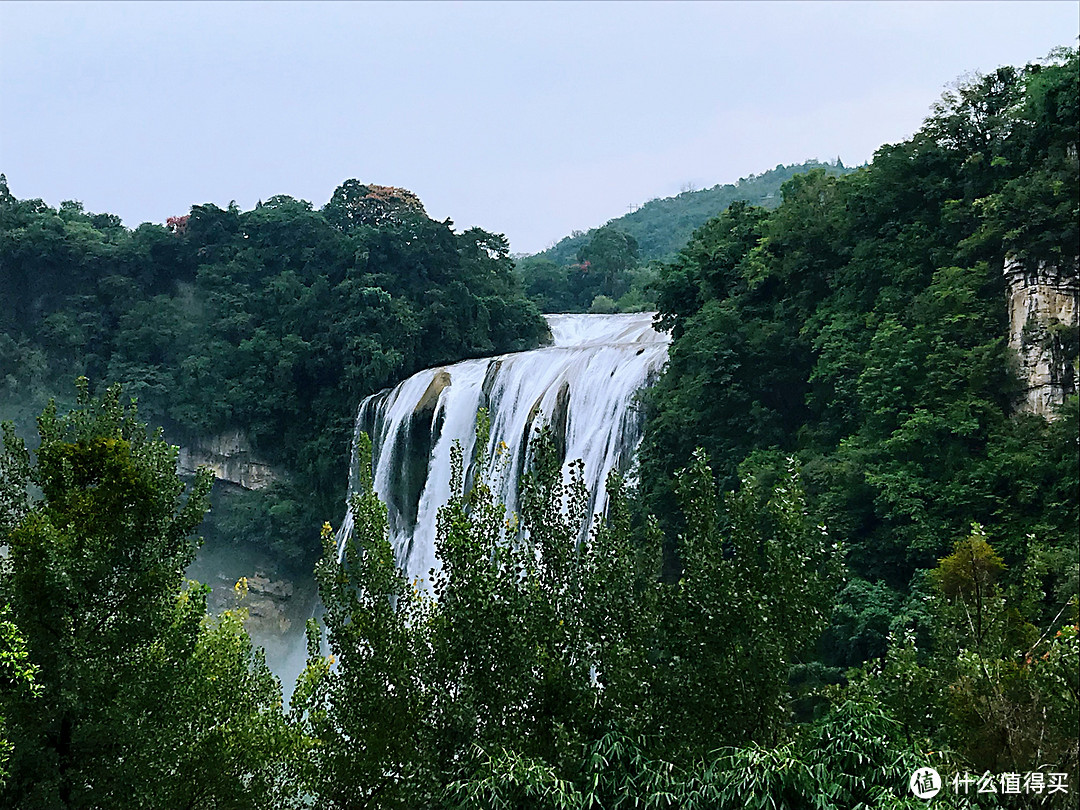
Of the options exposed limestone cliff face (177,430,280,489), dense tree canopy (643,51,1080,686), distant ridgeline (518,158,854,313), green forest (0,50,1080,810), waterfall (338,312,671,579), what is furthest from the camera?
distant ridgeline (518,158,854,313)

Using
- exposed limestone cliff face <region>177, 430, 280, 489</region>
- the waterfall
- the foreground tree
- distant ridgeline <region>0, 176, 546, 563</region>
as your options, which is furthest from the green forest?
exposed limestone cliff face <region>177, 430, 280, 489</region>

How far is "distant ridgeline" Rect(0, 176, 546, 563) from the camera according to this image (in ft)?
84.8

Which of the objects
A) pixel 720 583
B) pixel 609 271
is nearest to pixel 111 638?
pixel 720 583

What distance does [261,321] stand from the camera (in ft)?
91.1

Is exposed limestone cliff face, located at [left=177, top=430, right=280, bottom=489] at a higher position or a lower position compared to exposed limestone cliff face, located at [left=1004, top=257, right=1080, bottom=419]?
lower

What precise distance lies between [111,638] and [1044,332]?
34.7 ft

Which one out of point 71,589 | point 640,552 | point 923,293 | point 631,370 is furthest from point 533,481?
point 631,370

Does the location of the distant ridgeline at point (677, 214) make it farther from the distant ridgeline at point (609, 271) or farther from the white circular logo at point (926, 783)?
the white circular logo at point (926, 783)

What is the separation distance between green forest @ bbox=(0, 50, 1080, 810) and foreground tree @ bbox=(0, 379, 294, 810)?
0.9 inches

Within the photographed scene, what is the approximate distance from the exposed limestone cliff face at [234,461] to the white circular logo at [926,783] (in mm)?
23646

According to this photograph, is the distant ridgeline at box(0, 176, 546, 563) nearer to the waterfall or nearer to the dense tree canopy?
the waterfall

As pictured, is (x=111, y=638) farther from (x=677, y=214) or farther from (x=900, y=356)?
(x=677, y=214)

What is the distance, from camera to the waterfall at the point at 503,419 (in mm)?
17016

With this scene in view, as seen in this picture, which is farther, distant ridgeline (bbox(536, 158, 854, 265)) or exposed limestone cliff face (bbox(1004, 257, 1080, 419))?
distant ridgeline (bbox(536, 158, 854, 265))
